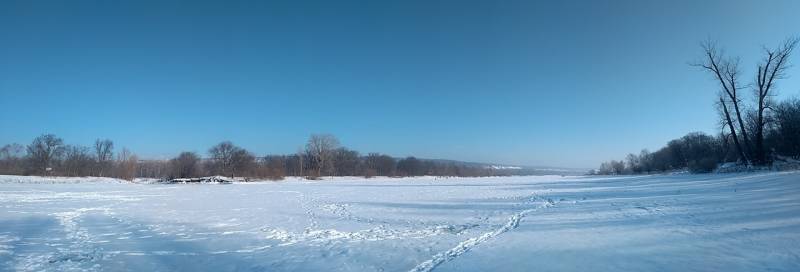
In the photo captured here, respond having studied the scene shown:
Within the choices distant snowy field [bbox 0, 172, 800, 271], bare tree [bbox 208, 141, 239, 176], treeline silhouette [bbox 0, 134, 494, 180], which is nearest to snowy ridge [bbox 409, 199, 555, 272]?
distant snowy field [bbox 0, 172, 800, 271]

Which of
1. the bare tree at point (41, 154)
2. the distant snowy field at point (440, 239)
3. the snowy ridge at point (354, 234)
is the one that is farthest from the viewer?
the bare tree at point (41, 154)

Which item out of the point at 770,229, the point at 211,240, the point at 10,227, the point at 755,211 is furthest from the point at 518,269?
the point at 10,227

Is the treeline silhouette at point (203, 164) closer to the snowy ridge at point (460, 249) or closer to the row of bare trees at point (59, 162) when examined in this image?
the row of bare trees at point (59, 162)

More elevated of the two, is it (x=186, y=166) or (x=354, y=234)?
(x=186, y=166)

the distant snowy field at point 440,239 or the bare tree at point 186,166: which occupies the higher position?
the bare tree at point 186,166

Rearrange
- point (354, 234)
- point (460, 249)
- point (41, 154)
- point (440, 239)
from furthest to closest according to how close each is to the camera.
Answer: point (41, 154), point (354, 234), point (440, 239), point (460, 249)

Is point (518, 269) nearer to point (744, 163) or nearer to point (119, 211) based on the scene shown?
point (119, 211)

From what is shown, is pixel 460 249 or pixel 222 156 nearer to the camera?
pixel 460 249

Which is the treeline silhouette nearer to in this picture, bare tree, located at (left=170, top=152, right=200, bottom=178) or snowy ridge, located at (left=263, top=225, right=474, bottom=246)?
bare tree, located at (left=170, top=152, right=200, bottom=178)

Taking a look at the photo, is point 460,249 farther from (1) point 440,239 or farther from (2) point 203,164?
(2) point 203,164

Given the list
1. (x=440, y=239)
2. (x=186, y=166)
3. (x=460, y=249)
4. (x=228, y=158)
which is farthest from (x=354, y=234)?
(x=228, y=158)

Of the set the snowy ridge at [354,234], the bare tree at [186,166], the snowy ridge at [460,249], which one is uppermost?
the bare tree at [186,166]

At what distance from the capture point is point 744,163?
27.6 metres

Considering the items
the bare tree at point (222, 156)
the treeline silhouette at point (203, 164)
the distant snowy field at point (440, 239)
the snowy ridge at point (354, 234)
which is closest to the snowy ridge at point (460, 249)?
the distant snowy field at point (440, 239)
